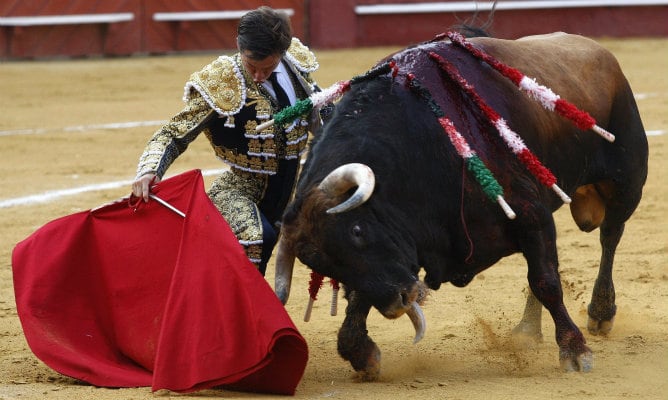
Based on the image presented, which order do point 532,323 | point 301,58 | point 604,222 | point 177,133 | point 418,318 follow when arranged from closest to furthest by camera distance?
1. point 418,318
2. point 177,133
3. point 301,58
4. point 532,323
5. point 604,222

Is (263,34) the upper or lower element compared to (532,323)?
upper

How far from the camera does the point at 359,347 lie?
412 centimetres

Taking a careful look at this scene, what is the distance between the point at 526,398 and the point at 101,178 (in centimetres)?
475

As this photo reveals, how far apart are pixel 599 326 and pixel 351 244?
1.67 metres

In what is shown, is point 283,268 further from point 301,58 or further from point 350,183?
point 301,58

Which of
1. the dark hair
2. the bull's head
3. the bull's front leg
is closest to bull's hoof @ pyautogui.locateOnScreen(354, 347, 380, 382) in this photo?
the bull's front leg

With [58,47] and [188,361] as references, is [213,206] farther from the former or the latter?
[58,47]

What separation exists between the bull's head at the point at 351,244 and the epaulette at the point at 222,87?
0.61 m

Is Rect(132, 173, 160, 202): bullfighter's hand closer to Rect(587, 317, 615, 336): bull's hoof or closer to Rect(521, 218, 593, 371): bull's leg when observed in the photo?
Rect(521, 218, 593, 371): bull's leg

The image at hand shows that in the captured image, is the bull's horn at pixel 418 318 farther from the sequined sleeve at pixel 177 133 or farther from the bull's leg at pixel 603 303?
the bull's leg at pixel 603 303

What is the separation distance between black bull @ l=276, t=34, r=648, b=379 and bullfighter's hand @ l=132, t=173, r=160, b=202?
0.58 metres

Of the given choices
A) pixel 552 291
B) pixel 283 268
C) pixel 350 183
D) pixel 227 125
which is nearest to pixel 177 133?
pixel 227 125

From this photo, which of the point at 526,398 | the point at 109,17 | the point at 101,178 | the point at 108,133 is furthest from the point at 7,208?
the point at 109,17

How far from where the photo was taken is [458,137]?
386 cm
